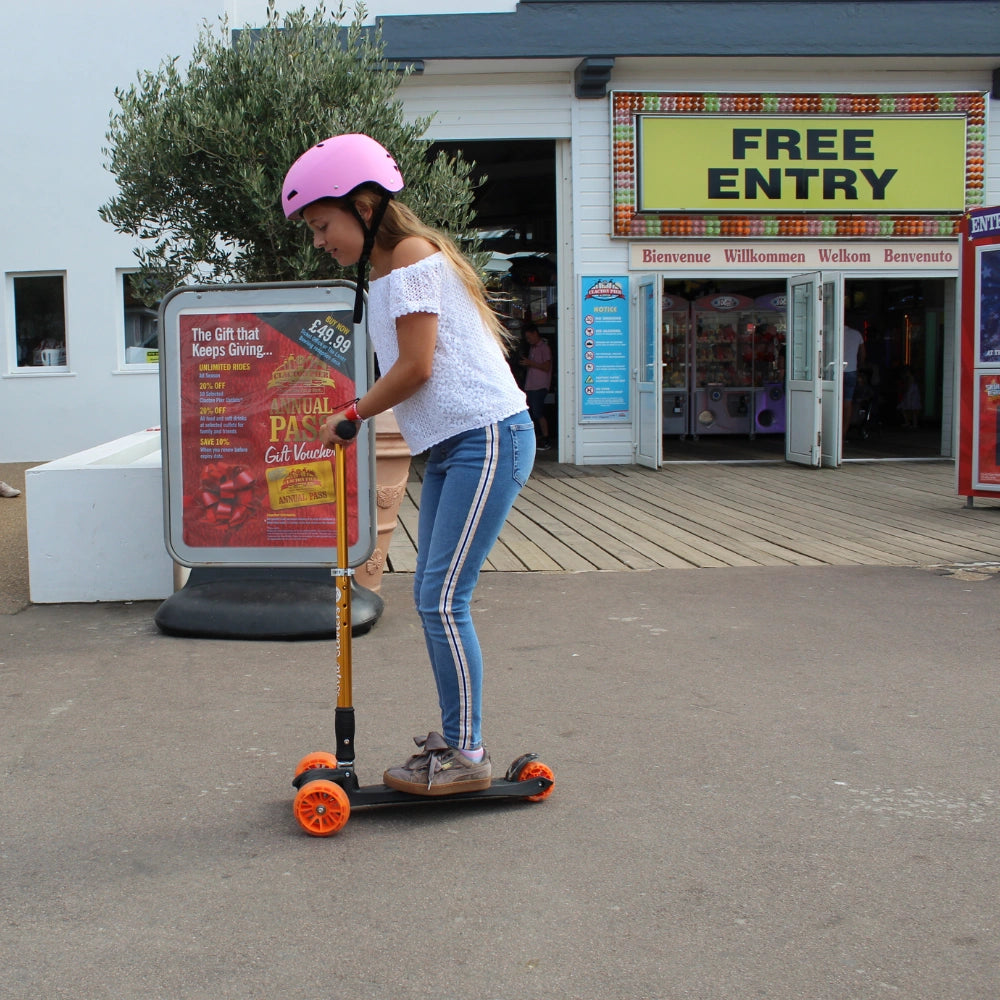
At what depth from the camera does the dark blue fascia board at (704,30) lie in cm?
1298

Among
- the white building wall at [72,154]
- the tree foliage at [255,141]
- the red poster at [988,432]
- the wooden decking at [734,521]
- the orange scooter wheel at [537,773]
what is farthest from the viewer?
the white building wall at [72,154]

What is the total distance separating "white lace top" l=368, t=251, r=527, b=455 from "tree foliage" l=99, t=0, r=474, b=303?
416cm

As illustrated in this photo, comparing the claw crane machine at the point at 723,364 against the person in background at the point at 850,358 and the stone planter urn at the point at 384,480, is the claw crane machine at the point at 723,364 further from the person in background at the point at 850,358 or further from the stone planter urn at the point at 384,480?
the stone planter urn at the point at 384,480

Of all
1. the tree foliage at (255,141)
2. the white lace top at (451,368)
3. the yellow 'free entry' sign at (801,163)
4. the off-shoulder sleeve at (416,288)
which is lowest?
the white lace top at (451,368)

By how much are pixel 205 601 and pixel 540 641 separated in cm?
161

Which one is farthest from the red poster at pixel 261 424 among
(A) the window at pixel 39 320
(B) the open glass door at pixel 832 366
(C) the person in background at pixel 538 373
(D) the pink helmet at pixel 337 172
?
(C) the person in background at pixel 538 373

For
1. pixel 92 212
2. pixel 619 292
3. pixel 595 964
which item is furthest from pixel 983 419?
pixel 92 212

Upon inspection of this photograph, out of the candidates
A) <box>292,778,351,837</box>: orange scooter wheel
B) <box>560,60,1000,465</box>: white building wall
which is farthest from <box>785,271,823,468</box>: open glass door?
<box>292,778,351,837</box>: orange scooter wheel

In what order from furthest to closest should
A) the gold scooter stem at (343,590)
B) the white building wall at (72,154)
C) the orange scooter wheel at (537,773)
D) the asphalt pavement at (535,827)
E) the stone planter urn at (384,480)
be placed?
the white building wall at (72,154)
the stone planter urn at (384,480)
the orange scooter wheel at (537,773)
the gold scooter stem at (343,590)
the asphalt pavement at (535,827)

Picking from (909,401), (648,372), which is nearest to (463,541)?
(648,372)

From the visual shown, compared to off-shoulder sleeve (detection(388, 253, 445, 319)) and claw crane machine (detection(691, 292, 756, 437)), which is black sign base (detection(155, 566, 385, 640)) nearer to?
off-shoulder sleeve (detection(388, 253, 445, 319))

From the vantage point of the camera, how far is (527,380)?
16.0 meters

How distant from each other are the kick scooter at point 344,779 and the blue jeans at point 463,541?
0.17 m

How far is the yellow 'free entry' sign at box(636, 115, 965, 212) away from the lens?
13.8m
